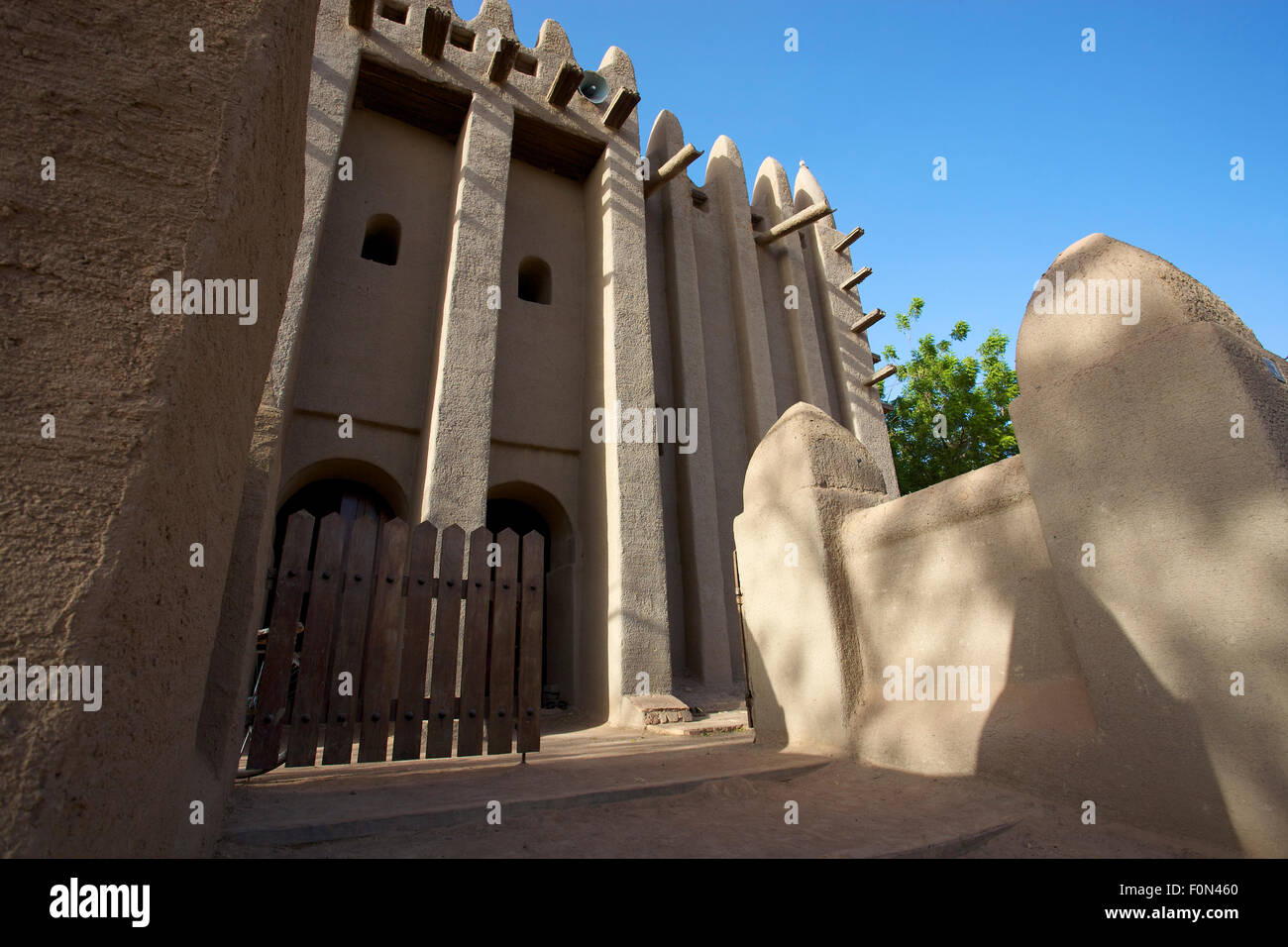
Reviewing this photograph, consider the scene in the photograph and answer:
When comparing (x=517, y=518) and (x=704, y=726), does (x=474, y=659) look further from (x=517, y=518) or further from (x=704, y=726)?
(x=517, y=518)

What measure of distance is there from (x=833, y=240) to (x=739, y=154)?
10.6 feet

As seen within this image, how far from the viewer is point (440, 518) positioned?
26.5 feet

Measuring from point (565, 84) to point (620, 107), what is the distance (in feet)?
3.22

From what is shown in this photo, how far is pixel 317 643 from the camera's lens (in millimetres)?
3801

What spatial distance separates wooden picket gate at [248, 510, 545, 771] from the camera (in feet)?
12.2

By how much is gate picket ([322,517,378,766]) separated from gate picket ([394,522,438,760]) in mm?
253

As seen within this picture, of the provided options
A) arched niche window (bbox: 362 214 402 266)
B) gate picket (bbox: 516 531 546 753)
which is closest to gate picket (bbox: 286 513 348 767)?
gate picket (bbox: 516 531 546 753)

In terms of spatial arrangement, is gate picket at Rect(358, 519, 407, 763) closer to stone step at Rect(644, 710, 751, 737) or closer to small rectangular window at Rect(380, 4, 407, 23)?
stone step at Rect(644, 710, 751, 737)

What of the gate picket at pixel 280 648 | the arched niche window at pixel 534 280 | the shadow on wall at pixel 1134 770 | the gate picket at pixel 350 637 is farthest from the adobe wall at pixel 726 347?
the shadow on wall at pixel 1134 770

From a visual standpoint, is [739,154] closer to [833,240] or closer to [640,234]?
[833,240]

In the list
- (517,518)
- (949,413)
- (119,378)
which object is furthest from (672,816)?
(949,413)

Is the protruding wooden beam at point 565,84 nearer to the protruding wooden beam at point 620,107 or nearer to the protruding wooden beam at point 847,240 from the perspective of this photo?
the protruding wooden beam at point 620,107

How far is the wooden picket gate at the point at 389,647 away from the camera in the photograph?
3705 millimetres
